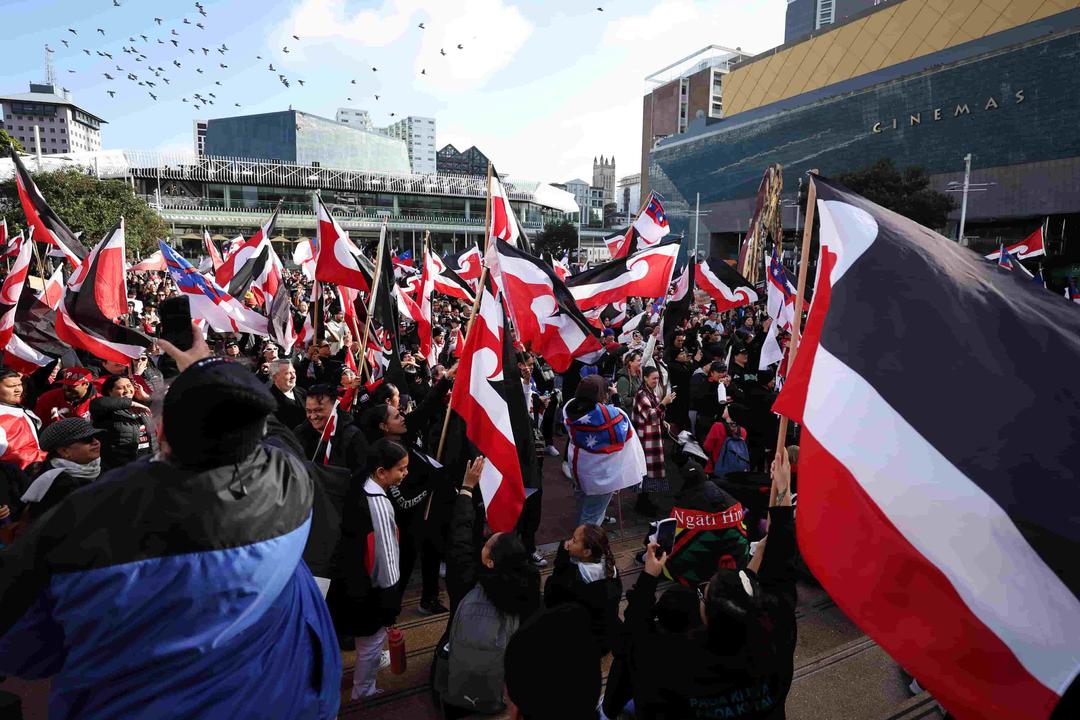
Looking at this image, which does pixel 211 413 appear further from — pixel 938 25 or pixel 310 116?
pixel 310 116

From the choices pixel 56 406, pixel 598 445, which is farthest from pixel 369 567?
pixel 56 406

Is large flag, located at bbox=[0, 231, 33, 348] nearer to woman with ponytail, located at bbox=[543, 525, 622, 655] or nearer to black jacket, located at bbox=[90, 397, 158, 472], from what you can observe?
black jacket, located at bbox=[90, 397, 158, 472]

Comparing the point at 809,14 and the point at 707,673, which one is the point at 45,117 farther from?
the point at 707,673

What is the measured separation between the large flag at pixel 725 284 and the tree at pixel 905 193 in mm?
27736

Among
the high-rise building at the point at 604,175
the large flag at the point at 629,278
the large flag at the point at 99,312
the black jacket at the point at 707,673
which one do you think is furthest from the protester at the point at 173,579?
the high-rise building at the point at 604,175

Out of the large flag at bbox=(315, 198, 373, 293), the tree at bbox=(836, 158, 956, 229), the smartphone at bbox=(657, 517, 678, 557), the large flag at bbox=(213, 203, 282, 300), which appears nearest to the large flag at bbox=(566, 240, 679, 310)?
the large flag at bbox=(315, 198, 373, 293)

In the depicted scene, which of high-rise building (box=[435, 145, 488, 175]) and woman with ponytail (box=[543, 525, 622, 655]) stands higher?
high-rise building (box=[435, 145, 488, 175])

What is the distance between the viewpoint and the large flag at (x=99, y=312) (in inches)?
235

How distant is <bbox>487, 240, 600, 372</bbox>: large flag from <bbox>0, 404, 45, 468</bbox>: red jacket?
3516 millimetres

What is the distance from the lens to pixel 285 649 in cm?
166

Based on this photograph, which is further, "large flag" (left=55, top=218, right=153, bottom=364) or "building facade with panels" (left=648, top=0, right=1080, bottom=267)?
"building facade with panels" (left=648, top=0, right=1080, bottom=267)

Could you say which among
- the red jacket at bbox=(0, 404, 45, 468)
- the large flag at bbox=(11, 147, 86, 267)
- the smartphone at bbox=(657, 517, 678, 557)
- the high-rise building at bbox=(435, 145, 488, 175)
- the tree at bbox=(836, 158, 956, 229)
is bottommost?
the smartphone at bbox=(657, 517, 678, 557)

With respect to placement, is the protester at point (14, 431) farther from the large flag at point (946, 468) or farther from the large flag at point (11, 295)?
the large flag at point (946, 468)

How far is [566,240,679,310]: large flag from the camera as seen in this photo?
7301mm
